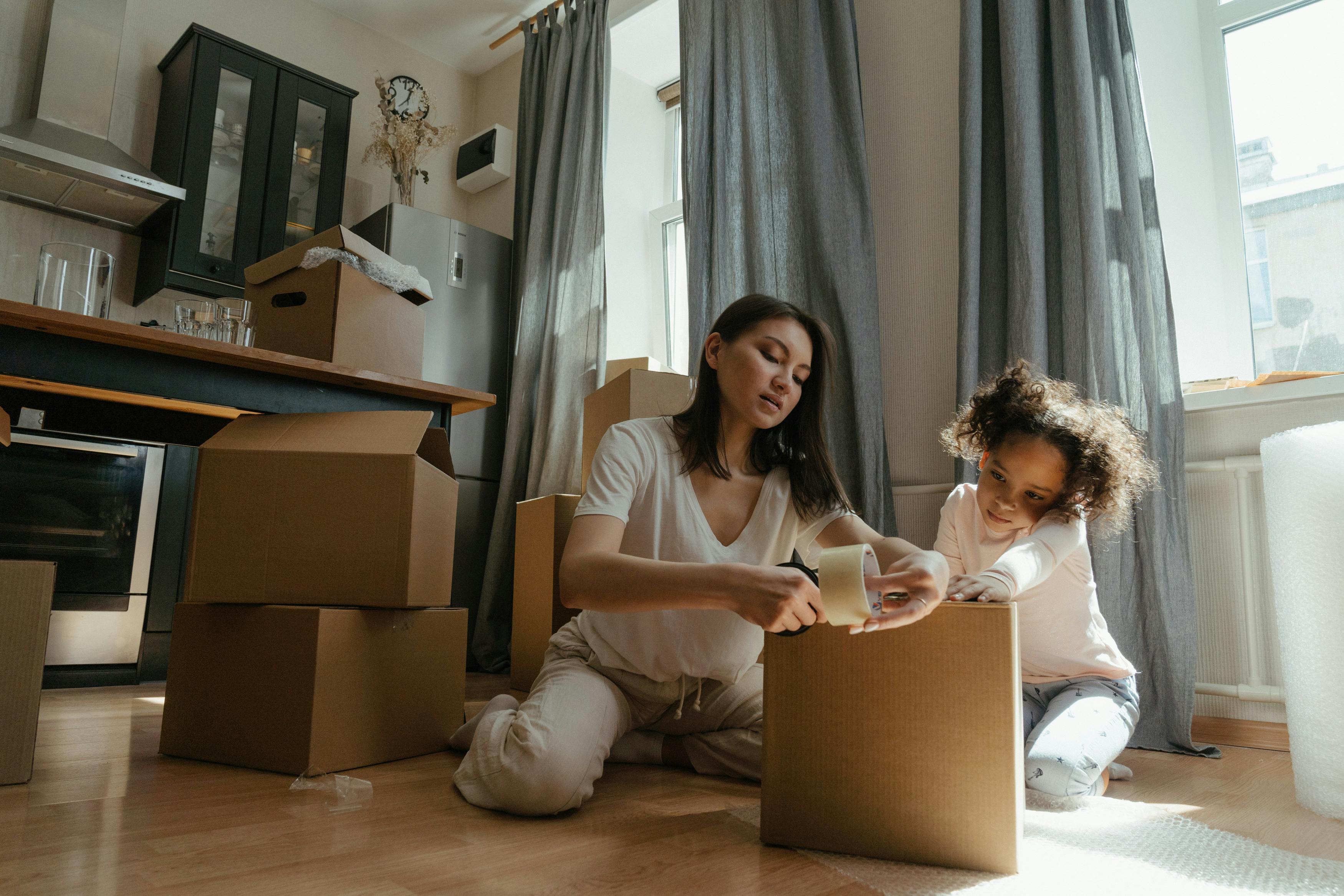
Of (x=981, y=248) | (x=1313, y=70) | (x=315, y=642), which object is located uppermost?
(x=1313, y=70)

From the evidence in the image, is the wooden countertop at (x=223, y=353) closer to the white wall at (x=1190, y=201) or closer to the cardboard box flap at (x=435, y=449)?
the cardboard box flap at (x=435, y=449)

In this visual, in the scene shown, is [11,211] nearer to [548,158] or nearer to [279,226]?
[279,226]

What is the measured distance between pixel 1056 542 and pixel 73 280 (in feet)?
5.44

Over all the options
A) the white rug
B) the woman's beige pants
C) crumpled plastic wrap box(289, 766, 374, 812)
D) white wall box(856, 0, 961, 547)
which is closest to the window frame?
white wall box(856, 0, 961, 547)

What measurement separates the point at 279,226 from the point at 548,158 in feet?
3.33

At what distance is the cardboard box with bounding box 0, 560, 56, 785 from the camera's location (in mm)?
1161

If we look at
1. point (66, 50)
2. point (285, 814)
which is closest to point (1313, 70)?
point (285, 814)

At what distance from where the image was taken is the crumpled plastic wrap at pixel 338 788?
1122mm

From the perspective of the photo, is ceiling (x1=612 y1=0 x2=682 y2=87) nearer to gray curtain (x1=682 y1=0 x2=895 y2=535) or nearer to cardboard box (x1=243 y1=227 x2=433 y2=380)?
gray curtain (x1=682 y1=0 x2=895 y2=535)

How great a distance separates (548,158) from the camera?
327 centimetres

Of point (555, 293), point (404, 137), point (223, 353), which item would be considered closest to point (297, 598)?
point (223, 353)

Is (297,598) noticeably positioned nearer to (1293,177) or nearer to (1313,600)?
(1313,600)

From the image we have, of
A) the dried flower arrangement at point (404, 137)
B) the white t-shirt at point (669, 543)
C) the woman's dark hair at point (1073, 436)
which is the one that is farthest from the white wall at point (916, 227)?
the dried flower arrangement at point (404, 137)

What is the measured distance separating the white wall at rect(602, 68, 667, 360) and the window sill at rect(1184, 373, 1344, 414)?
1964 mm
